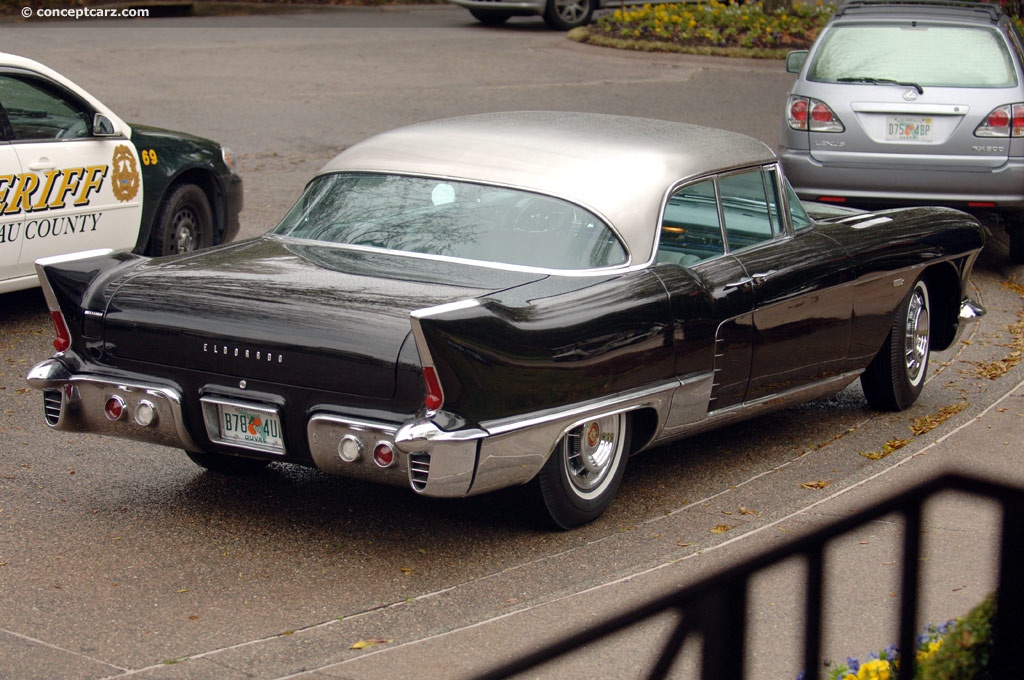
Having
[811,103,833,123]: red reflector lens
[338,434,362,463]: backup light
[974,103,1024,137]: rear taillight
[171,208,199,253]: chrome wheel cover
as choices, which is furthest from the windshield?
[974,103,1024,137]: rear taillight

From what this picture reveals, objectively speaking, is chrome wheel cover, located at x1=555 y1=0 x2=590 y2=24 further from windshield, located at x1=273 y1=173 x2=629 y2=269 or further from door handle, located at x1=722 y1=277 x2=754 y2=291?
door handle, located at x1=722 y1=277 x2=754 y2=291

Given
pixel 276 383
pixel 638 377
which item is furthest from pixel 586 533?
pixel 276 383

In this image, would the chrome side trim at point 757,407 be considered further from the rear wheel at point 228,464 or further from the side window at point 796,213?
the rear wheel at point 228,464

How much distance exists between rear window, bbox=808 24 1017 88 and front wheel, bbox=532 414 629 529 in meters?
5.90

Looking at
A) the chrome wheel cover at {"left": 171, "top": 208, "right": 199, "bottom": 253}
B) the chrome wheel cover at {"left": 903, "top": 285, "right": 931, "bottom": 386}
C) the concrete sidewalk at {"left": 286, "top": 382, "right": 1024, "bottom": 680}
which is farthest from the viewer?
the chrome wheel cover at {"left": 171, "top": 208, "right": 199, "bottom": 253}

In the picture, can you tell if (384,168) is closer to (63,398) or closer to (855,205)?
(63,398)

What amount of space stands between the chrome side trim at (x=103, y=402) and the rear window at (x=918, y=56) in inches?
268

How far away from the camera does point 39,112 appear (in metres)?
8.28

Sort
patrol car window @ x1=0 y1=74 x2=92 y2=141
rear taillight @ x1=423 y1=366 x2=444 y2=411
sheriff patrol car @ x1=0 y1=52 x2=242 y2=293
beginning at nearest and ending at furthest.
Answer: rear taillight @ x1=423 y1=366 x2=444 y2=411, sheriff patrol car @ x1=0 y1=52 x2=242 y2=293, patrol car window @ x1=0 y1=74 x2=92 y2=141

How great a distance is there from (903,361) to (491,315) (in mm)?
3145

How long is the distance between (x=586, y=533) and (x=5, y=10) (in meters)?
20.6

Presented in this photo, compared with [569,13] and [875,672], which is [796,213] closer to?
[875,672]

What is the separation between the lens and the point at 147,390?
502 cm

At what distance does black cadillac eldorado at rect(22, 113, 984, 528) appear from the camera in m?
4.68
